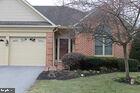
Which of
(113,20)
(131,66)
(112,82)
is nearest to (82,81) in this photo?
(112,82)

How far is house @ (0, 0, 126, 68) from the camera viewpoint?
31.0 m

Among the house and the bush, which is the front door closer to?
the house

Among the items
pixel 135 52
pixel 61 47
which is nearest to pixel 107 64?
pixel 135 52

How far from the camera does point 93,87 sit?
18422 mm

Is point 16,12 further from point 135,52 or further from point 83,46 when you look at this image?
point 135,52

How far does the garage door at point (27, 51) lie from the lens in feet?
102

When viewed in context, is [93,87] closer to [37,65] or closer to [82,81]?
[82,81]

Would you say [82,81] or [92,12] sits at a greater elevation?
[92,12]

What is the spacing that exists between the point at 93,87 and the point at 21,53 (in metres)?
13.7

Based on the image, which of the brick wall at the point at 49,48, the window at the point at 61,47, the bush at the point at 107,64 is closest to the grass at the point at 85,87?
the bush at the point at 107,64

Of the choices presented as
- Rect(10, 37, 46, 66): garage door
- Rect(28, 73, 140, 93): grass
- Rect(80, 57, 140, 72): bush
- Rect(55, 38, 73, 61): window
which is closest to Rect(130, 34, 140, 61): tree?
Rect(80, 57, 140, 72): bush

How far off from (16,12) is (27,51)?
3.10 m

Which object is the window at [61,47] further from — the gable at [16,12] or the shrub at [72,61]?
the shrub at [72,61]

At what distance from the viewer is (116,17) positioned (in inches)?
803
